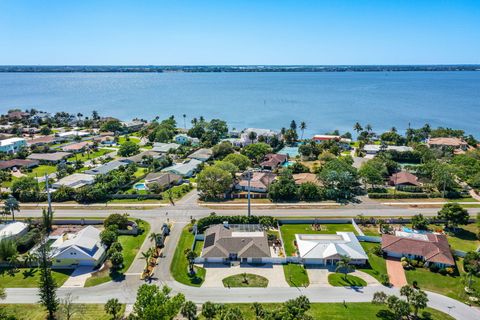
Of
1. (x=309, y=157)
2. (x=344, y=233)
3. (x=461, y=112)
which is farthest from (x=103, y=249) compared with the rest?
(x=461, y=112)

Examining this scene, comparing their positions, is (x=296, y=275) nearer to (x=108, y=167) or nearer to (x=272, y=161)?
(x=272, y=161)

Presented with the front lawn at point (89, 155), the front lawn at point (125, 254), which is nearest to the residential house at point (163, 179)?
the front lawn at point (125, 254)

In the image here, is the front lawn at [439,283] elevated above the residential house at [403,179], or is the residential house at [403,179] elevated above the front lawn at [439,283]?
the residential house at [403,179]

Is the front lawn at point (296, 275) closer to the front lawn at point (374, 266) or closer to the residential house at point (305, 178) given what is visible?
the front lawn at point (374, 266)

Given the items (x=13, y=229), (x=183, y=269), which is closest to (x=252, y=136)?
(x=183, y=269)

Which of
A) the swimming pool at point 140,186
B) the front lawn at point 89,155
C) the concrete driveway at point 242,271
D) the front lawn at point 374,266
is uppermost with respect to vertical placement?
the front lawn at point 89,155

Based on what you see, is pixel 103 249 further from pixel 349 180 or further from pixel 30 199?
pixel 349 180
